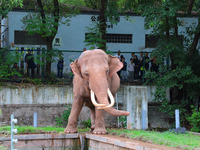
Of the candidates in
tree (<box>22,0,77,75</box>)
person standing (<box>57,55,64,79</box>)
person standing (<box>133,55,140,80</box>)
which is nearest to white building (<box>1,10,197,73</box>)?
tree (<box>22,0,77,75</box>)

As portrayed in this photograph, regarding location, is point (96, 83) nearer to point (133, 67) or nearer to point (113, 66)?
point (113, 66)

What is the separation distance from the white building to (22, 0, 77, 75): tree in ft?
7.01

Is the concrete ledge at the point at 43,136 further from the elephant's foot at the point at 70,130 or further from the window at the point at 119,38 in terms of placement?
the window at the point at 119,38

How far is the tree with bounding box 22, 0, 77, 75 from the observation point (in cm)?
2006

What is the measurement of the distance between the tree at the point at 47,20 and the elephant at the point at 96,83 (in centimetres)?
770

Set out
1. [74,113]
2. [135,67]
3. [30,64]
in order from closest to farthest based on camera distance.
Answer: [74,113] → [30,64] → [135,67]

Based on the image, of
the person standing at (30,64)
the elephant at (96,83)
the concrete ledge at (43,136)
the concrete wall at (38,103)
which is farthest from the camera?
the person standing at (30,64)

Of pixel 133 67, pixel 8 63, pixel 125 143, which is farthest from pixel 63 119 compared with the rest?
pixel 125 143

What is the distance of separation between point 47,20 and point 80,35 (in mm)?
5949

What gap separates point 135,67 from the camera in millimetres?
20875

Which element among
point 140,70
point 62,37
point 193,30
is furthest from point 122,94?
point 62,37

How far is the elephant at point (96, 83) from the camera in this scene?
11086 mm

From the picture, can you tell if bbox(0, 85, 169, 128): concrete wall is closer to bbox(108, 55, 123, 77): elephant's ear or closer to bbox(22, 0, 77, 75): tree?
bbox(22, 0, 77, 75): tree

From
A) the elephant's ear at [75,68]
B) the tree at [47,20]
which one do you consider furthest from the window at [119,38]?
the elephant's ear at [75,68]
